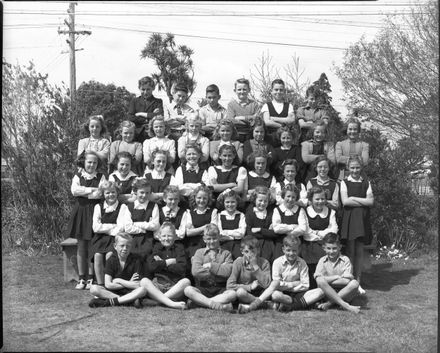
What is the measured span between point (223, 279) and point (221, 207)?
1000mm

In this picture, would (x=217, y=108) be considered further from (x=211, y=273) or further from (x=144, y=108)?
(x=211, y=273)

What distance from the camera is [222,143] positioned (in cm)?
712

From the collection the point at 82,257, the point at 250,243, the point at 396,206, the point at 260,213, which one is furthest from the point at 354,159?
the point at 82,257

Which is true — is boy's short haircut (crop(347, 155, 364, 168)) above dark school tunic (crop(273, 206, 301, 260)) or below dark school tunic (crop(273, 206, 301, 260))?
above

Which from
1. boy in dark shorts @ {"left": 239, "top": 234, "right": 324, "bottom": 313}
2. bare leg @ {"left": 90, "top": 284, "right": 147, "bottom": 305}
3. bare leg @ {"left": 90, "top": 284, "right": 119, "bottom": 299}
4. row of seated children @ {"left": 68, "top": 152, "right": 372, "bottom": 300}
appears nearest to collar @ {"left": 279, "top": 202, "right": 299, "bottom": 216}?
row of seated children @ {"left": 68, "top": 152, "right": 372, "bottom": 300}

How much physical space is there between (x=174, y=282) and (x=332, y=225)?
1.96 metres

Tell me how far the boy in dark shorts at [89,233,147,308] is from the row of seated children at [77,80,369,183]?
146cm

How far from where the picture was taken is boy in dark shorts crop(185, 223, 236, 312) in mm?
5816

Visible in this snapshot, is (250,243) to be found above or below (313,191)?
below

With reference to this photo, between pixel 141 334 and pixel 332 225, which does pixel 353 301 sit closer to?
pixel 332 225

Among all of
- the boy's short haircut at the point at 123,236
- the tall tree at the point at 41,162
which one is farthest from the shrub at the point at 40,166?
the boy's short haircut at the point at 123,236

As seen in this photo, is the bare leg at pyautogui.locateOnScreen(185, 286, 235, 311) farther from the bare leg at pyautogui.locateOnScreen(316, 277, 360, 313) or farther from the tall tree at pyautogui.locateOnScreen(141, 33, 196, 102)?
the tall tree at pyautogui.locateOnScreen(141, 33, 196, 102)

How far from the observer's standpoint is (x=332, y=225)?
21.6 feet

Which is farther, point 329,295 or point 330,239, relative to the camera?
point 330,239
